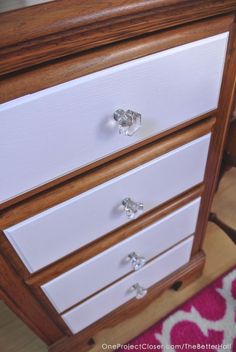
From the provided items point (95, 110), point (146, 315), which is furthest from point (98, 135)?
point (146, 315)

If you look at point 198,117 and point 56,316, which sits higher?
point 198,117

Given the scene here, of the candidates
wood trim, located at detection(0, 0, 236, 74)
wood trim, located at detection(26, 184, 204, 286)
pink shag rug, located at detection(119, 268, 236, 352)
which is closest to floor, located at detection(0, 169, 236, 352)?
pink shag rug, located at detection(119, 268, 236, 352)

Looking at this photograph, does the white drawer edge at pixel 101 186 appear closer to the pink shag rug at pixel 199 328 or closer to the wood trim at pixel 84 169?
the wood trim at pixel 84 169

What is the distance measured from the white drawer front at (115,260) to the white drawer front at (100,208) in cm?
6

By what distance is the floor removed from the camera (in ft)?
2.66

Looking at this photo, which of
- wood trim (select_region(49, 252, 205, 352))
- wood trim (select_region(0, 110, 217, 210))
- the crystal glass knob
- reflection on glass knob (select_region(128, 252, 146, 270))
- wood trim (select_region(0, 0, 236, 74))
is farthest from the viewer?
wood trim (select_region(49, 252, 205, 352))

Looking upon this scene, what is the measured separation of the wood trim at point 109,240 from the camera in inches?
18.4

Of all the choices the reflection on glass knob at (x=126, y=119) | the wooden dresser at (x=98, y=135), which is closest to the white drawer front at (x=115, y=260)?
the wooden dresser at (x=98, y=135)

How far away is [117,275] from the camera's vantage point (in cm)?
61

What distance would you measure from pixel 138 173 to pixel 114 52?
20 cm

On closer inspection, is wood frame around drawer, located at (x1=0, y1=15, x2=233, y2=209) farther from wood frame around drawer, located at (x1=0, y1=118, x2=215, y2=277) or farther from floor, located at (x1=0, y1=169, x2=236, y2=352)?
floor, located at (x1=0, y1=169, x2=236, y2=352)

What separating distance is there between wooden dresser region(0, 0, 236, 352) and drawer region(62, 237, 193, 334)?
13 mm

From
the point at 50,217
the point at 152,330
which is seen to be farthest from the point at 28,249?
the point at 152,330

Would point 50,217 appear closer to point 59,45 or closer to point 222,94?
point 59,45
